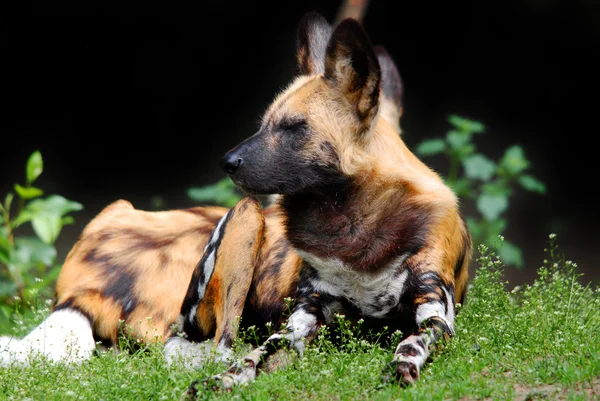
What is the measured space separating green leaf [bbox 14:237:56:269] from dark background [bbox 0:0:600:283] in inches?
52.4

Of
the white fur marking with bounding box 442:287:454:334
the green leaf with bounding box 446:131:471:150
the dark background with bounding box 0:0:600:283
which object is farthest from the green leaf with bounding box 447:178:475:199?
the white fur marking with bounding box 442:287:454:334

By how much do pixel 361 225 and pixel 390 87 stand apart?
189 cm

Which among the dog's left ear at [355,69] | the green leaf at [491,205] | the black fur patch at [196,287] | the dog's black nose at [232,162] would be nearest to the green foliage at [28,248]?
the black fur patch at [196,287]

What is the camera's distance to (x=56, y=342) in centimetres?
354

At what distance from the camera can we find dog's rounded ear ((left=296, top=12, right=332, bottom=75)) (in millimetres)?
3705

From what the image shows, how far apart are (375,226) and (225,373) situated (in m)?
0.78

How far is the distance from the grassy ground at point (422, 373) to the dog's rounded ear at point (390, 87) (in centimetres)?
172

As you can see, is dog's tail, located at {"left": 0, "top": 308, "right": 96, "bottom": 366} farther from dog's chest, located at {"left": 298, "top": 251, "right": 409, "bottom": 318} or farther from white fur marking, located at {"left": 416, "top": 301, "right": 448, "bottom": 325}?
white fur marking, located at {"left": 416, "top": 301, "right": 448, "bottom": 325}

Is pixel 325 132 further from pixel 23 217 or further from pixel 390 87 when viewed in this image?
pixel 23 217

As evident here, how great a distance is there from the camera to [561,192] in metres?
6.36

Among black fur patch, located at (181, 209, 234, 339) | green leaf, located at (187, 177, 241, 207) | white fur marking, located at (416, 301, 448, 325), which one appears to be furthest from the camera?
green leaf, located at (187, 177, 241, 207)

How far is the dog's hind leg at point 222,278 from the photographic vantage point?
11.5ft

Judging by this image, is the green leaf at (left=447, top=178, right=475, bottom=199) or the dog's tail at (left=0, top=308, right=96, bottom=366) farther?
the green leaf at (left=447, top=178, right=475, bottom=199)

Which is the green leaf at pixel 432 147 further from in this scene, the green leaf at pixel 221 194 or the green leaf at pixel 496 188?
the green leaf at pixel 221 194
